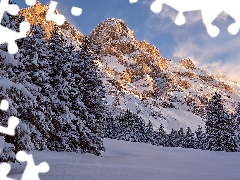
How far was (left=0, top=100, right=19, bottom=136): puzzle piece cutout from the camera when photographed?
7777 mm

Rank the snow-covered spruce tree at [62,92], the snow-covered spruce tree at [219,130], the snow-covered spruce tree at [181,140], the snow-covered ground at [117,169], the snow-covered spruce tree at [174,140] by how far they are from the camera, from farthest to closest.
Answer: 1. the snow-covered spruce tree at [174,140]
2. the snow-covered spruce tree at [181,140]
3. the snow-covered spruce tree at [219,130]
4. the snow-covered spruce tree at [62,92]
5. the snow-covered ground at [117,169]

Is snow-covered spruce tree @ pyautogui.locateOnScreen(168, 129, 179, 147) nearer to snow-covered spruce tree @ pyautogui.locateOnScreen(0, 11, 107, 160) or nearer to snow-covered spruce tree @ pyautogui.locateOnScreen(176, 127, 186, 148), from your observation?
snow-covered spruce tree @ pyautogui.locateOnScreen(176, 127, 186, 148)

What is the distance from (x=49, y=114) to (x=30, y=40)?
5098 millimetres

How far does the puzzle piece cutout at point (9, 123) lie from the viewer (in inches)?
306

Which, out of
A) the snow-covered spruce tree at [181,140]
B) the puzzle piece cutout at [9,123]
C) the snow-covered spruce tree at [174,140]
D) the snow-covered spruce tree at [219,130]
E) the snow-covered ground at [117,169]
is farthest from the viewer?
the snow-covered spruce tree at [174,140]

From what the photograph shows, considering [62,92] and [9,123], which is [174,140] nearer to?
[62,92]

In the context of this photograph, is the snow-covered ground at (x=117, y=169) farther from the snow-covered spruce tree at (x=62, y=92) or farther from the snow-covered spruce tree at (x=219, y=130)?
the snow-covered spruce tree at (x=219, y=130)

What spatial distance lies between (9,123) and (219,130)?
35.7 m

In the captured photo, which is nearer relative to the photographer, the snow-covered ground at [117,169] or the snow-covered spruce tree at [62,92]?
the snow-covered ground at [117,169]

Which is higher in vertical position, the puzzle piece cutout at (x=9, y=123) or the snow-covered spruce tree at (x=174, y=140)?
the snow-covered spruce tree at (x=174, y=140)

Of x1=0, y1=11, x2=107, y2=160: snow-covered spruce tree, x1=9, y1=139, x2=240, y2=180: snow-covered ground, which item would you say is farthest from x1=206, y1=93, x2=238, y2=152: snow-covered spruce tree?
x1=0, y1=11, x2=107, y2=160: snow-covered spruce tree

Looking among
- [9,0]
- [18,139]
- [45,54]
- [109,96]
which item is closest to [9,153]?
[18,139]

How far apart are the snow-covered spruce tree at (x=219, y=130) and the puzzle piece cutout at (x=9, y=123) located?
115 ft

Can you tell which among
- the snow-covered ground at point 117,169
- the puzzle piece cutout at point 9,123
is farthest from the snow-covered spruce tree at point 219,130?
the puzzle piece cutout at point 9,123
